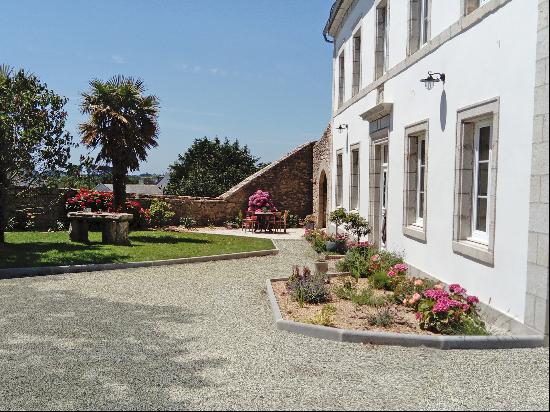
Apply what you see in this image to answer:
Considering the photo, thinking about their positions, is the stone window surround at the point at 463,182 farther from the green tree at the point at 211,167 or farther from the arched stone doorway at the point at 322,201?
the green tree at the point at 211,167

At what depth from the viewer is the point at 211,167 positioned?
35.4m

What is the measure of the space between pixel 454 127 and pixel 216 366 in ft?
15.4

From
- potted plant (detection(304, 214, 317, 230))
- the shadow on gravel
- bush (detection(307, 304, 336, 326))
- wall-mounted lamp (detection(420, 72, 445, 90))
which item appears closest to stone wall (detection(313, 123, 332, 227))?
potted plant (detection(304, 214, 317, 230))

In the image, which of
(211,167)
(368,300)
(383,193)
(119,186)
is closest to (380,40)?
(383,193)

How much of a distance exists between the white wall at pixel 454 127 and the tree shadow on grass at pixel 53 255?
618cm

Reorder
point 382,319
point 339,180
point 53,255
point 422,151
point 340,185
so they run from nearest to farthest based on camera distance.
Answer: point 382,319, point 422,151, point 53,255, point 340,185, point 339,180

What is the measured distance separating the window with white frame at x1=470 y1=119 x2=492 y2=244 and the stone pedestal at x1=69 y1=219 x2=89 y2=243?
10188mm

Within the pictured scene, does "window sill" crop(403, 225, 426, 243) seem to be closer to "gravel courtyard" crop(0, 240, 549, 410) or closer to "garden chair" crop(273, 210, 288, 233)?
"gravel courtyard" crop(0, 240, 549, 410)

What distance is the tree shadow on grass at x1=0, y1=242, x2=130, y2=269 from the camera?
1012 centimetres

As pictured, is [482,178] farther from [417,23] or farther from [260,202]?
[260,202]

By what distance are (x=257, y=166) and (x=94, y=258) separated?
1073 inches

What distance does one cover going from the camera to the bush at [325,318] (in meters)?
5.82

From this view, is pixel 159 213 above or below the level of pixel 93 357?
above

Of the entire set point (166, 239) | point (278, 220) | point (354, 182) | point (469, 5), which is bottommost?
point (166, 239)
